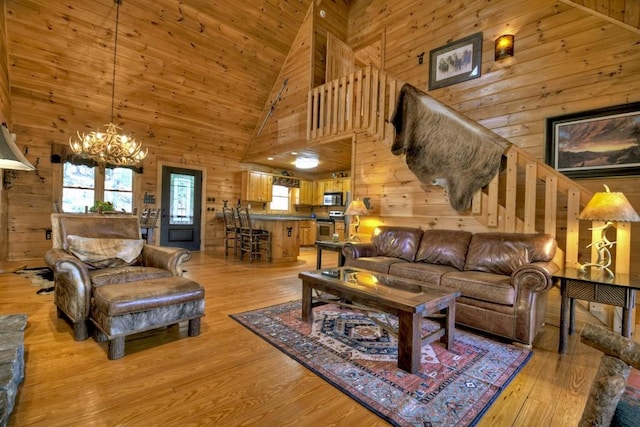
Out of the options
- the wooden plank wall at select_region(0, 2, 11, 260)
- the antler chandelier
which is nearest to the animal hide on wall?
the antler chandelier

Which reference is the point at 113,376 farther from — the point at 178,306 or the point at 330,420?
the point at 330,420

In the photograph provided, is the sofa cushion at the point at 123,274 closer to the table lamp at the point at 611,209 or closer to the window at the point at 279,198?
the table lamp at the point at 611,209

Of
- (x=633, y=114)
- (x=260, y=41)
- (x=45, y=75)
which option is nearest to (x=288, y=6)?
(x=260, y=41)

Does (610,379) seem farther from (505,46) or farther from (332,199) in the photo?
(332,199)

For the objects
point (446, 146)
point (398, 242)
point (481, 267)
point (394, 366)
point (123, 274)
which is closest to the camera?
point (394, 366)

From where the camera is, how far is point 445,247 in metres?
3.48

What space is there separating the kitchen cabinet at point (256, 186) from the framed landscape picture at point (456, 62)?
4.87 meters

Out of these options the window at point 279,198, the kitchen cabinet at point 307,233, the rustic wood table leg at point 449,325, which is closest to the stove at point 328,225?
the kitchen cabinet at point 307,233

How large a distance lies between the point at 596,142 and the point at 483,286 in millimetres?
2191

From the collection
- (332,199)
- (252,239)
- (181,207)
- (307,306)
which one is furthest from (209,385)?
(332,199)

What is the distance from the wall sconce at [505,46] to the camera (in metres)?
3.97

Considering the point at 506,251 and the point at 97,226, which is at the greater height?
the point at 97,226

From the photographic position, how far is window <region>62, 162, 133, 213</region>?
5.92 metres

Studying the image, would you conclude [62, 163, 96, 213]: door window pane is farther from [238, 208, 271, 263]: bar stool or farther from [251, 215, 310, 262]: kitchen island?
[251, 215, 310, 262]: kitchen island
